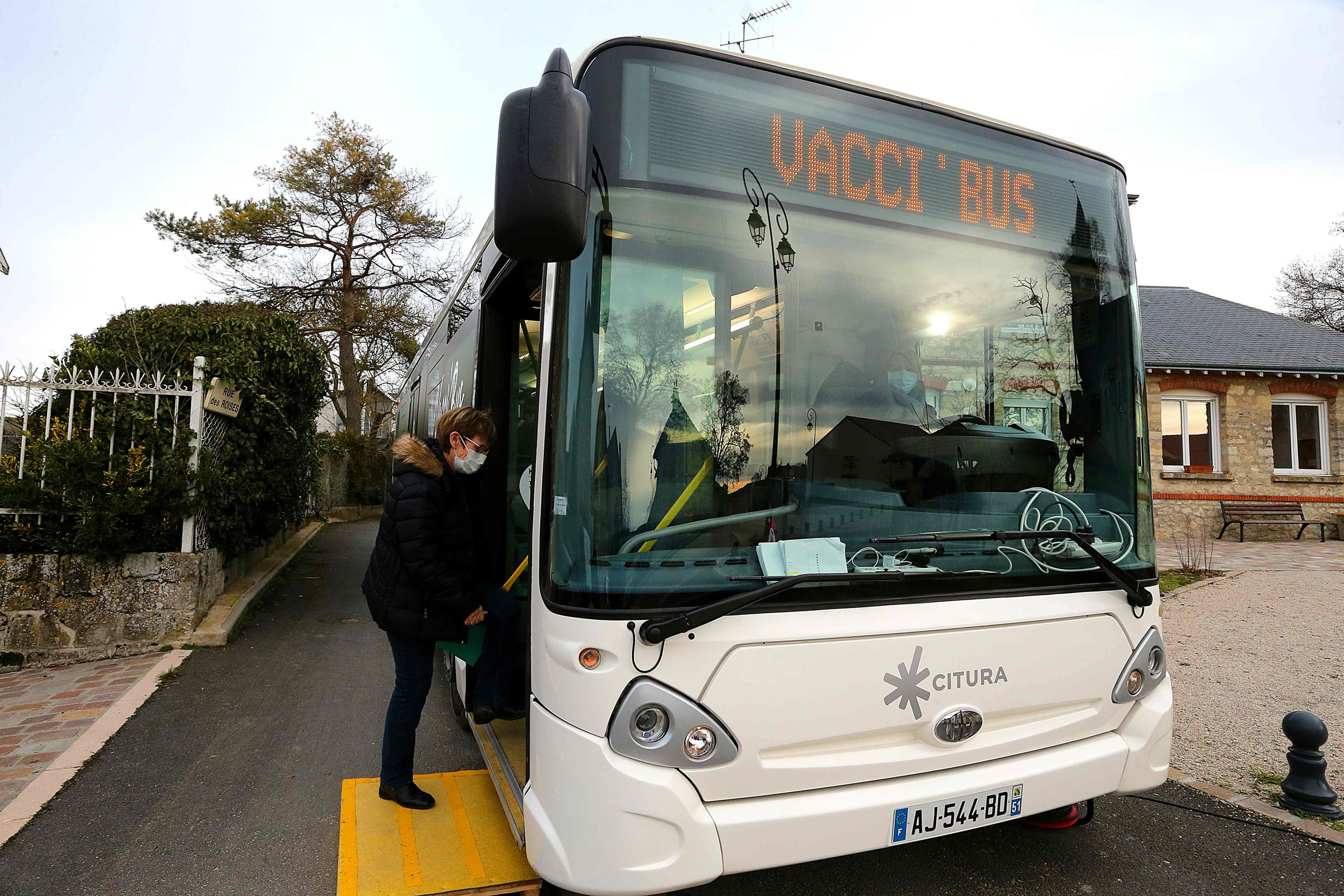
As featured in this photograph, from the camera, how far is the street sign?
6.45m

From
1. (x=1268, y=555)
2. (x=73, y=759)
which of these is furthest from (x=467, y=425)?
(x=1268, y=555)

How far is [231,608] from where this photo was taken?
22.5ft

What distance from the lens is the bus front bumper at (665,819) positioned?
6.68ft

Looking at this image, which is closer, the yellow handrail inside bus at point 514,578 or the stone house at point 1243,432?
the yellow handrail inside bus at point 514,578

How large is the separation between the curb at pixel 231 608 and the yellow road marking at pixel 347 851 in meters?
3.45

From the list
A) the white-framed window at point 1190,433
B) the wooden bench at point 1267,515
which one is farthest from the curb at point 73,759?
the wooden bench at point 1267,515

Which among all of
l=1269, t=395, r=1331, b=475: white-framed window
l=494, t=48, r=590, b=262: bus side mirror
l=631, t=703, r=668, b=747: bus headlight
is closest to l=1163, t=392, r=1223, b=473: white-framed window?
l=1269, t=395, r=1331, b=475: white-framed window

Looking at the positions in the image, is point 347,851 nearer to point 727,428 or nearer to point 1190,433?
point 727,428

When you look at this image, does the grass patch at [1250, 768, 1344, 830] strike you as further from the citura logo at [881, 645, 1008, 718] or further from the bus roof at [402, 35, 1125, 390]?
the bus roof at [402, 35, 1125, 390]

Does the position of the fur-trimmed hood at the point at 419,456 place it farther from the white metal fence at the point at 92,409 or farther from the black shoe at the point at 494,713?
the white metal fence at the point at 92,409

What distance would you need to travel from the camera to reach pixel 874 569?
229 centimetres

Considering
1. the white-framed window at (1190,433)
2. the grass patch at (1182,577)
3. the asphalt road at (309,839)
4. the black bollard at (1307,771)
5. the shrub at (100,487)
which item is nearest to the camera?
the asphalt road at (309,839)

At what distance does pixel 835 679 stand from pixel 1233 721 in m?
4.38

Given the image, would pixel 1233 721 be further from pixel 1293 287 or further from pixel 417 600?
pixel 1293 287
